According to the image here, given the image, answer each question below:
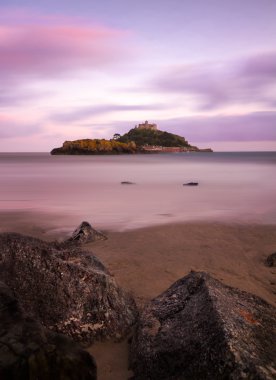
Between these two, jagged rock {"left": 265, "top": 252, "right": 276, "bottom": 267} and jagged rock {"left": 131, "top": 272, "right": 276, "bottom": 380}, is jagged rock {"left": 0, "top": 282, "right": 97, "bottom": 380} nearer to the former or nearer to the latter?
jagged rock {"left": 131, "top": 272, "right": 276, "bottom": 380}

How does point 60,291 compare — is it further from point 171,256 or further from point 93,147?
point 93,147

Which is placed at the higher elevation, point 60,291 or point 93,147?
point 93,147

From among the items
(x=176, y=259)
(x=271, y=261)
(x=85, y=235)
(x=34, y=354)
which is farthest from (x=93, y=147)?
(x=34, y=354)

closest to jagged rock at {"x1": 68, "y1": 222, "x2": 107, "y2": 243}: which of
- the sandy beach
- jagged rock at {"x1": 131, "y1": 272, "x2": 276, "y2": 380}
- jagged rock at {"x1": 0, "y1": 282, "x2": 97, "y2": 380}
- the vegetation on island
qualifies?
the sandy beach

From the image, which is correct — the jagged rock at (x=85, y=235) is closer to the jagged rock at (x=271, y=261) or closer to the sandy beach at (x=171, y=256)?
the sandy beach at (x=171, y=256)

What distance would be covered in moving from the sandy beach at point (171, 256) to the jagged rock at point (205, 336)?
1.76 ft

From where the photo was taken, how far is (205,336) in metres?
3.27

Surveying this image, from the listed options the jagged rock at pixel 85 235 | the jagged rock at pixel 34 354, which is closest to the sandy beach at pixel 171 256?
the jagged rock at pixel 85 235

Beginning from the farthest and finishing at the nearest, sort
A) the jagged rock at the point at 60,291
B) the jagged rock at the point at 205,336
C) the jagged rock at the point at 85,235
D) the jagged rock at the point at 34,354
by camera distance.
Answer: the jagged rock at the point at 85,235 < the jagged rock at the point at 60,291 < the jagged rock at the point at 205,336 < the jagged rock at the point at 34,354

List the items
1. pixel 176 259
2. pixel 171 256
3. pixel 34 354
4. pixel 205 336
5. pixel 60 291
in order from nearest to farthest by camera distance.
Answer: pixel 34 354, pixel 205 336, pixel 60 291, pixel 176 259, pixel 171 256

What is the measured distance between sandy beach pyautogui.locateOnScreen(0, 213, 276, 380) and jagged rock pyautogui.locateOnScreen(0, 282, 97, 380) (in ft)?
3.89

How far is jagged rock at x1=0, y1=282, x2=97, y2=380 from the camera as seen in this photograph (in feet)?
8.20

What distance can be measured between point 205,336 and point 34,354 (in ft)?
A: 4.92

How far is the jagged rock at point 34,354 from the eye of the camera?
250cm
